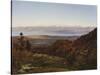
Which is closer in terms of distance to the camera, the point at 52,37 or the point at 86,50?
the point at 52,37

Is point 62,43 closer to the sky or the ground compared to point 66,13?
closer to the ground

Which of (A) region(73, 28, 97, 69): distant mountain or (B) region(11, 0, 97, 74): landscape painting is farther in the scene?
(A) region(73, 28, 97, 69): distant mountain

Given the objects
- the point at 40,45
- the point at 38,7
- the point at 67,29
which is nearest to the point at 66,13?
the point at 67,29

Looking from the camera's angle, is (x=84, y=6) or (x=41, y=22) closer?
(x=41, y=22)

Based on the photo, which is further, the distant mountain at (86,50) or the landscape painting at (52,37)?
the distant mountain at (86,50)

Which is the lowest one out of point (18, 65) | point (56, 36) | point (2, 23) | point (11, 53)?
point (18, 65)

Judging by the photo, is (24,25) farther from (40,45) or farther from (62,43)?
(62,43)

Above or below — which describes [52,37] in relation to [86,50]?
above
